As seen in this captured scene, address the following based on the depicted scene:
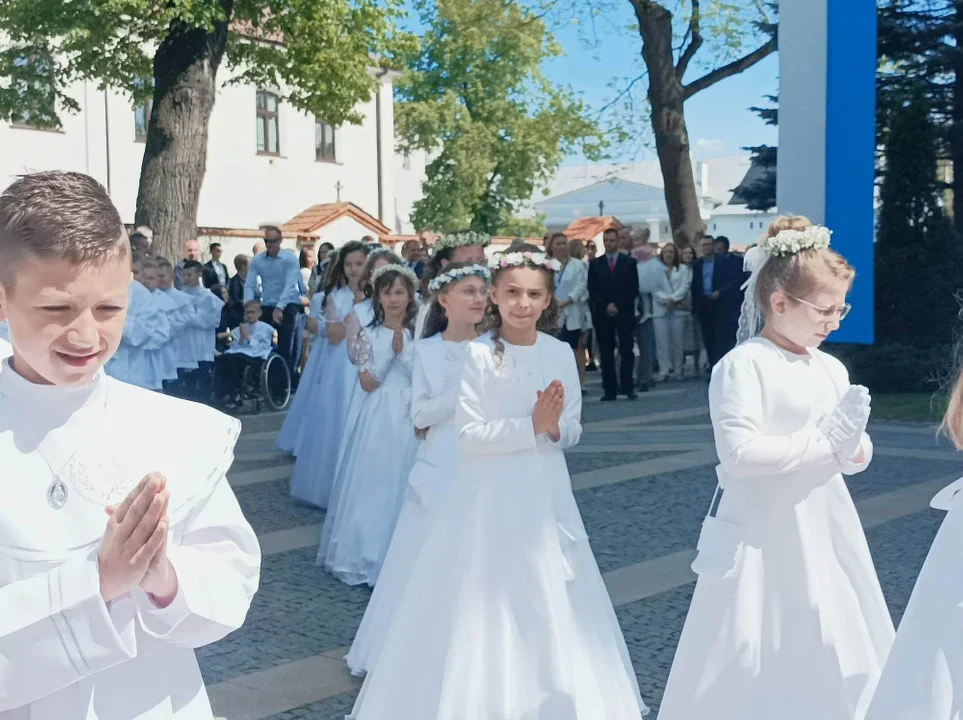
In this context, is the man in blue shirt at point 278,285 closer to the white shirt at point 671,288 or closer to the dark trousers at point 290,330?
the dark trousers at point 290,330

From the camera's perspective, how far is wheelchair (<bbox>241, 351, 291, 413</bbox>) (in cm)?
1382

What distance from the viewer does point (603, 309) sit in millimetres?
14688

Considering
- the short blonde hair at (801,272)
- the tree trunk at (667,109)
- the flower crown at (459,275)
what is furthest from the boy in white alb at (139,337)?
the tree trunk at (667,109)

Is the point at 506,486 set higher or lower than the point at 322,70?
lower

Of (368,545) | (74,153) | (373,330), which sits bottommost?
(368,545)

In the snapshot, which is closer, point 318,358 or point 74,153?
point 318,358

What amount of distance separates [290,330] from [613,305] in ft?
13.1

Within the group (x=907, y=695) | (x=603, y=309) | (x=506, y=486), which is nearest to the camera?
(x=907, y=695)

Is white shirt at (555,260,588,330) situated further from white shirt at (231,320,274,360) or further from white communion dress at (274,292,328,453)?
white communion dress at (274,292,328,453)

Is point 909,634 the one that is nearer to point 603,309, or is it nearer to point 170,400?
point 170,400

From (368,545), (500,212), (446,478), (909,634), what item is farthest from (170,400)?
(500,212)

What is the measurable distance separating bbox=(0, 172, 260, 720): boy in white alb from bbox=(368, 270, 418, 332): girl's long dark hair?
4.72 meters

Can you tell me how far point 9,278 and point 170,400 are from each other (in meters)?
0.35

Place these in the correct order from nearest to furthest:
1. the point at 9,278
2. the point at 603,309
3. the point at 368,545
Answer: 1. the point at 9,278
2. the point at 368,545
3. the point at 603,309
